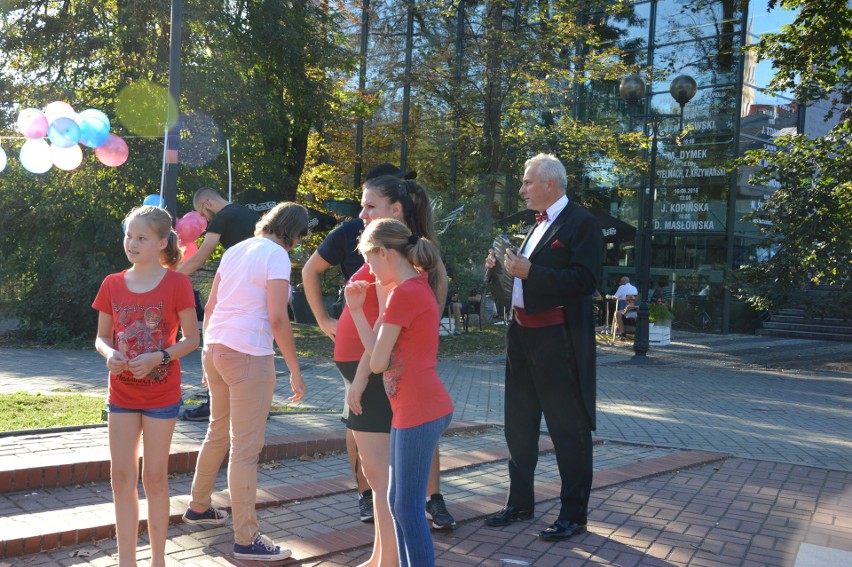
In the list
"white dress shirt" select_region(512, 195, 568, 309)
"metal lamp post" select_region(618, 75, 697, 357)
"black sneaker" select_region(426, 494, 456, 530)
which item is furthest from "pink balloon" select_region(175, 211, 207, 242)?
"metal lamp post" select_region(618, 75, 697, 357)

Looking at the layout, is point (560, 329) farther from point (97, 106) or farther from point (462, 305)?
point (462, 305)

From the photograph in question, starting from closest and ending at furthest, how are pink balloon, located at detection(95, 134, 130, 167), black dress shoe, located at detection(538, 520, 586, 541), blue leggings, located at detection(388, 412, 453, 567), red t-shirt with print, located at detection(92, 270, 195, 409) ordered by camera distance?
blue leggings, located at detection(388, 412, 453, 567) < red t-shirt with print, located at detection(92, 270, 195, 409) < black dress shoe, located at detection(538, 520, 586, 541) < pink balloon, located at detection(95, 134, 130, 167)

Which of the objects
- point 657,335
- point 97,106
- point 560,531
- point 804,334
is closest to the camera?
point 560,531

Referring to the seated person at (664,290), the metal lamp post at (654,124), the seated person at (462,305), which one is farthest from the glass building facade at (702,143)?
the metal lamp post at (654,124)

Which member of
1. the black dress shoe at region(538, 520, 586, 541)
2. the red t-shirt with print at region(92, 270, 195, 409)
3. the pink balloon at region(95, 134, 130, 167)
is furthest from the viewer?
the pink balloon at region(95, 134, 130, 167)

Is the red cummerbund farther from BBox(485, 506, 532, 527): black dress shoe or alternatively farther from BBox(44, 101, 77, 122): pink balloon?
BBox(44, 101, 77, 122): pink balloon

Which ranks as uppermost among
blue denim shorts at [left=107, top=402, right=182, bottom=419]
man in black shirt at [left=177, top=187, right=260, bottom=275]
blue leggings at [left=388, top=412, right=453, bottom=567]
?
man in black shirt at [left=177, top=187, right=260, bottom=275]

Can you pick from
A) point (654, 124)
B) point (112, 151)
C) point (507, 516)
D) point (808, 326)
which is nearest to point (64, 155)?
point (112, 151)

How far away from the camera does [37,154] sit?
7680 mm

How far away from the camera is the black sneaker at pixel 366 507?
176 inches

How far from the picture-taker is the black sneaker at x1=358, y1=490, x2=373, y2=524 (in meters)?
4.46

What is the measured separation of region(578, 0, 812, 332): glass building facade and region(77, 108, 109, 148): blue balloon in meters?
17.3

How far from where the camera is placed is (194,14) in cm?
1562

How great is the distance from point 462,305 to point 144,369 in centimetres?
1547
